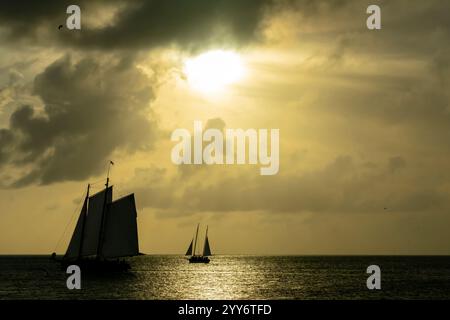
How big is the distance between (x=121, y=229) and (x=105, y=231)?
3.52m

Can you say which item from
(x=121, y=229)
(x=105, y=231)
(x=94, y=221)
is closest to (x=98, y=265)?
(x=105, y=231)

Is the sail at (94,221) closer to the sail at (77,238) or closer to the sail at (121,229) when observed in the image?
the sail at (77,238)

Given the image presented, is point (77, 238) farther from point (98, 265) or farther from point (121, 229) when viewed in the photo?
point (121, 229)

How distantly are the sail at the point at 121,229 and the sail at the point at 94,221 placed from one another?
2152 millimetres

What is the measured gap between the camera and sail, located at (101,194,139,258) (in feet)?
354

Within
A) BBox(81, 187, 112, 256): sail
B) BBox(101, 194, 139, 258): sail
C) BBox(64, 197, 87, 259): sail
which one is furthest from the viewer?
BBox(64, 197, 87, 259): sail

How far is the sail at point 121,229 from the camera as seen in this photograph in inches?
4252

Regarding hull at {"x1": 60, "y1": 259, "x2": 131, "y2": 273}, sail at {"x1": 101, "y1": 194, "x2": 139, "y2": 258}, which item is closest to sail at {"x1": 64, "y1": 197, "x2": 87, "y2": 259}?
hull at {"x1": 60, "y1": 259, "x2": 131, "y2": 273}

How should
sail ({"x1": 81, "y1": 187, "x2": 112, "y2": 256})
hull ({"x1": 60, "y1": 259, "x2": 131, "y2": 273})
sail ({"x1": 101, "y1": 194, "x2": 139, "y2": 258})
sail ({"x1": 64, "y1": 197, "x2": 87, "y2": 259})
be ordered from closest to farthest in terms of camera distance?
sail ({"x1": 101, "y1": 194, "x2": 139, "y2": 258}) → hull ({"x1": 60, "y1": 259, "x2": 131, "y2": 273}) → sail ({"x1": 81, "y1": 187, "x2": 112, "y2": 256}) → sail ({"x1": 64, "y1": 197, "x2": 87, "y2": 259})

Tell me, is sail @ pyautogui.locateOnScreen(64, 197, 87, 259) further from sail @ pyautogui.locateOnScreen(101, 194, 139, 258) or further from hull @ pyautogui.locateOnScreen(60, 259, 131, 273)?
sail @ pyautogui.locateOnScreen(101, 194, 139, 258)
